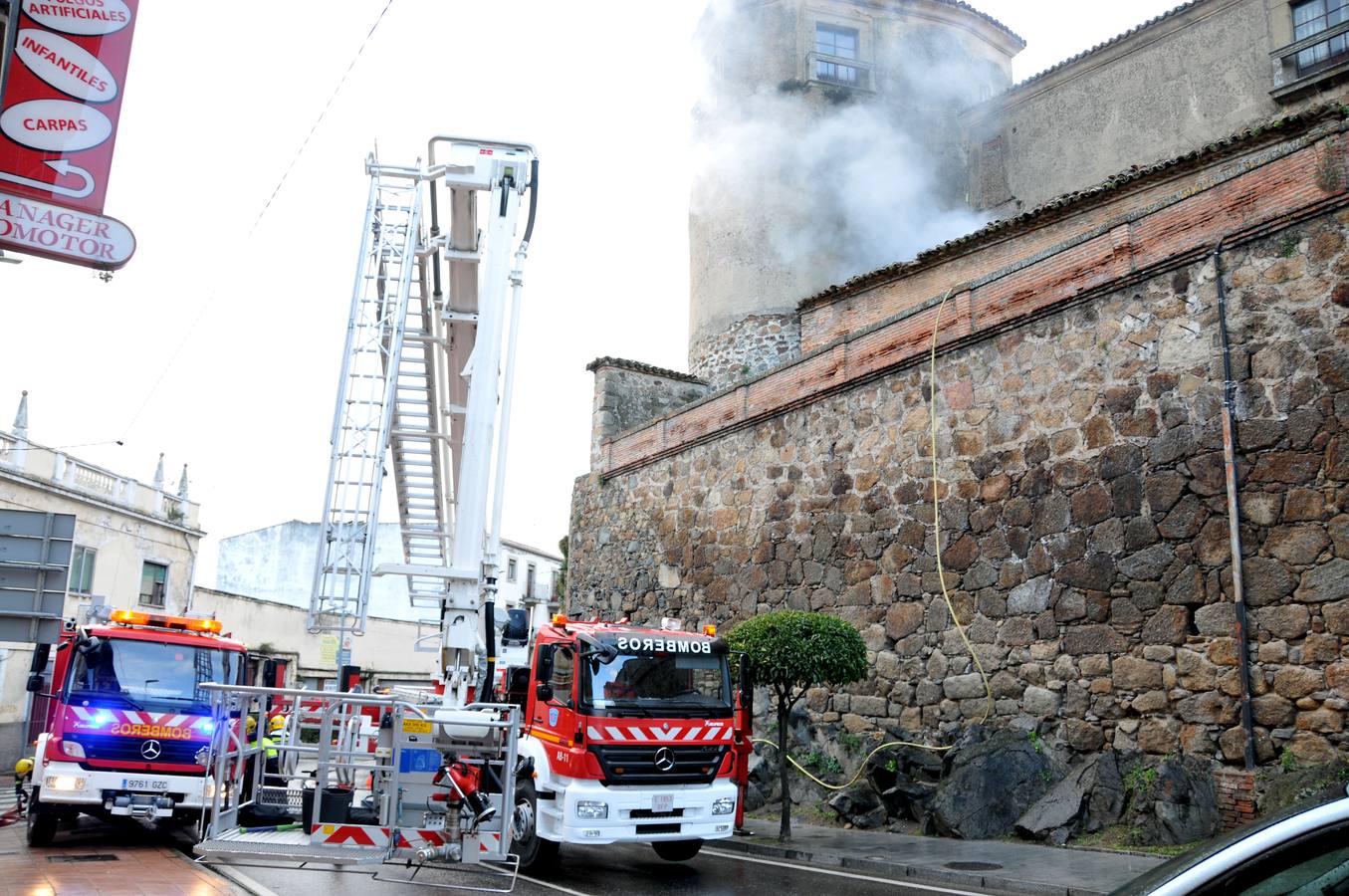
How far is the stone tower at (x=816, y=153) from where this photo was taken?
27.0 metres

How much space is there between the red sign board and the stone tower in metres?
20.1

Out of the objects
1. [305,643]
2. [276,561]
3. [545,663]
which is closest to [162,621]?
[545,663]

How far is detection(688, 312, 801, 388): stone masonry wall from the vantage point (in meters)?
26.1

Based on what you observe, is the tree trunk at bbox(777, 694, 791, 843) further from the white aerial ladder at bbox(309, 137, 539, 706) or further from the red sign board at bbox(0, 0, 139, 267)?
the red sign board at bbox(0, 0, 139, 267)

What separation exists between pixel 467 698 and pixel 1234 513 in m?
7.96

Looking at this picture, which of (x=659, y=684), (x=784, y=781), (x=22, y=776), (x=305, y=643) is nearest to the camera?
(x=659, y=684)

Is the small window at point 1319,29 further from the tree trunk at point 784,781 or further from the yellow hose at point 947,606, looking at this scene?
the tree trunk at point 784,781

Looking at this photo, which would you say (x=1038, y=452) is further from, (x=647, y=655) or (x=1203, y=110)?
(x=1203, y=110)

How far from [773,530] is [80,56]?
1294 centimetres

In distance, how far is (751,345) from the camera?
26.4 m

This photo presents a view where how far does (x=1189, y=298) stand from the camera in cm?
1182

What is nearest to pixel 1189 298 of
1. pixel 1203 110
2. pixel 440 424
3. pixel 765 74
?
pixel 440 424

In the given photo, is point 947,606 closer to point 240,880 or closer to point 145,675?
point 240,880

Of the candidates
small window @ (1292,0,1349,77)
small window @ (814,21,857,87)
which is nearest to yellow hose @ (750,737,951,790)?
small window @ (1292,0,1349,77)
